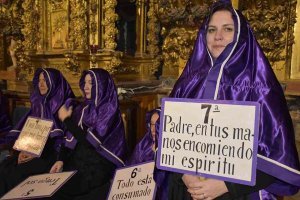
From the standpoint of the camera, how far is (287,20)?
3896mm

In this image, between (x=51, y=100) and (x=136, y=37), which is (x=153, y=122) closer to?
(x=51, y=100)

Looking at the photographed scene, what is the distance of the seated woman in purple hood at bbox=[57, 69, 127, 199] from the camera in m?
2.99

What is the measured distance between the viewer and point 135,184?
7.94 feet

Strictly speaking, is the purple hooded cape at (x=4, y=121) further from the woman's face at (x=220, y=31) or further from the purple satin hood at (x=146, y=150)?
the woman's face at (x=220, y=31)

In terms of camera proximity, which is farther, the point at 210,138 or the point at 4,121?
the point at 4,121

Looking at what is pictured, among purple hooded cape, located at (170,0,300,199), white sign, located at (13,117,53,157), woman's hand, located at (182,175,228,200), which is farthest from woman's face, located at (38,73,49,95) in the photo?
woman's hand, located at (182,175,228,200)

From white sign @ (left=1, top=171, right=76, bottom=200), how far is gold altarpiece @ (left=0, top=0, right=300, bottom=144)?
210cm

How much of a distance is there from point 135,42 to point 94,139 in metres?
2.74

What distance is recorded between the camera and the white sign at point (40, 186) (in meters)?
2.58

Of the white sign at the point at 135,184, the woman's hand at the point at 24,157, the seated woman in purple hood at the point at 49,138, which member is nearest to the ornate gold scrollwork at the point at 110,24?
the seated woman in purple hood at the point at 49,138

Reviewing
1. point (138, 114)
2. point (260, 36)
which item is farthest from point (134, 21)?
point (260, 36)

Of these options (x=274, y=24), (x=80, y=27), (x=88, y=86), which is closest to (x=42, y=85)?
(x=88, y=86)

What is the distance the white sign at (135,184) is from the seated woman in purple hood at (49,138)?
931mm

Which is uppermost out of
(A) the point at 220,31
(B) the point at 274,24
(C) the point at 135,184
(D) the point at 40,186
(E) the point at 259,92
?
(B) the point at 274,24
